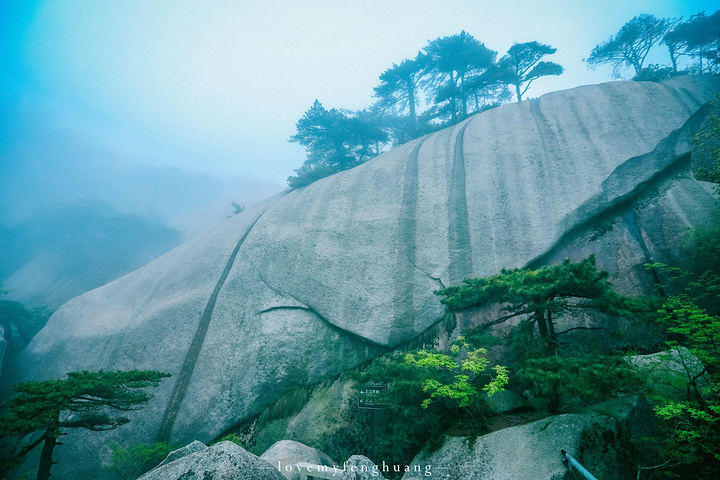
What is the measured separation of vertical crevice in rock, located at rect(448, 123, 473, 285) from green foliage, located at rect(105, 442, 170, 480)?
10840 millimetres

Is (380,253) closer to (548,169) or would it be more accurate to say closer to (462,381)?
(462,381)

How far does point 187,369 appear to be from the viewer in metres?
9.62

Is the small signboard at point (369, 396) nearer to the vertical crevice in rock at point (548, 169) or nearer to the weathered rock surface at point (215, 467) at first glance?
the weathered rock surface at point (215, 467)

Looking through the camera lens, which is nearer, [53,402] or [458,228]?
[53,402]

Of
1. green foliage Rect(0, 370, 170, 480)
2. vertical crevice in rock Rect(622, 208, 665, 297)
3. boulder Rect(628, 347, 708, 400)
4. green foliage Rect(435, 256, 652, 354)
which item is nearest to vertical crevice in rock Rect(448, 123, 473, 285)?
green foliage Rect(435, 256, 652, 354)

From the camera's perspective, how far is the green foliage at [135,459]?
25.5ft

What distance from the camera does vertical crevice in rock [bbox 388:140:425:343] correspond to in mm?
8578

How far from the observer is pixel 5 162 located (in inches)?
1545

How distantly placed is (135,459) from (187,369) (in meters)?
2.63

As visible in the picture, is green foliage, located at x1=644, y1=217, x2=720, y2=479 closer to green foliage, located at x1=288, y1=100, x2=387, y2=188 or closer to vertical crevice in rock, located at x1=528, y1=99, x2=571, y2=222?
vertical crevice in rock, located at x1=528, y1=99, x2=571, y2=222

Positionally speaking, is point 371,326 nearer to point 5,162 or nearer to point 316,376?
point 316,376

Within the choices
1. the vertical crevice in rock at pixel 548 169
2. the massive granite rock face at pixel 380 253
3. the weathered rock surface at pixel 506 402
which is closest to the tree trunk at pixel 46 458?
the massive granite rock face at pixel 380 253

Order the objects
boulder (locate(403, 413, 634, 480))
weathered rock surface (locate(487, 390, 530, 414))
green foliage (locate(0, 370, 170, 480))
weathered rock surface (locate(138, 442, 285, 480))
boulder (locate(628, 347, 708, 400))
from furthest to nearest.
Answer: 1. weathered rock surface (locate(487, 390, 530, 414))
2. green foliage (locate(0, 370, 170, 480))
3. boulder (locate(628, 347, 708, 400))
4. boulder (locate(403, 413, 634, 480))
5. weathered rock surface (locate(138, 442, 285, 480))

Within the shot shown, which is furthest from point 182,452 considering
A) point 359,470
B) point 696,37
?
point 696,37
